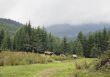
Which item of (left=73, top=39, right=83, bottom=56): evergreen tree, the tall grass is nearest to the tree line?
(left=73, top=39, right=83, bottom=56): evergreen tree

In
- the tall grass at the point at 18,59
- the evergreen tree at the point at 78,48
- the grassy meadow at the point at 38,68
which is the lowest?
the grassy meadow at the point at 38,68

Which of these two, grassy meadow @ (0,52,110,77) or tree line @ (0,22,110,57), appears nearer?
grassy meadow @ (0,52,110,77)

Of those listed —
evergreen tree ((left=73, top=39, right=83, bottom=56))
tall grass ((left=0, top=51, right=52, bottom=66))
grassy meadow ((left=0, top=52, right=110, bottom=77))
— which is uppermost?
evergreen tree ((left=73, top=39, right=83, bottom=56))

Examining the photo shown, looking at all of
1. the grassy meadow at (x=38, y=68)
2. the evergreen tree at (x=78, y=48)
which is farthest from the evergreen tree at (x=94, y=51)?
the grassy meadow at (x=38, y=68)

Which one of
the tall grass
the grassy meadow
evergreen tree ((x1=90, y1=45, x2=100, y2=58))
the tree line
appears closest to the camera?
the grassy meadow

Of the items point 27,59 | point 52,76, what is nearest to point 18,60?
point 27,59

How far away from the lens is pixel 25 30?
97.8 meters

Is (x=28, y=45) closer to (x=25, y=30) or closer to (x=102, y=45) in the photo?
(x=25, y=30)

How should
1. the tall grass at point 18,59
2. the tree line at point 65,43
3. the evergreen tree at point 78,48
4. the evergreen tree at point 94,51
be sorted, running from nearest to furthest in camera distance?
the tall grass at point 18,59 < the evergreen tree at point 94,51 < the tree line at point 65,43 < the evergreen tree at point 78,48

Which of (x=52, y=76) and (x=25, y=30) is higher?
(x=25, y=30)

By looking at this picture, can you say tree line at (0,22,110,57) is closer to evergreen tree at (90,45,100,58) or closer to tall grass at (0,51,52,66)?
evergreen tree at (90,45,100,58)

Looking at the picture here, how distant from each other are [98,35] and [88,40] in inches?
158

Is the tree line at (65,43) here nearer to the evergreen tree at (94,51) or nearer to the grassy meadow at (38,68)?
the evergreen tree at (94,51)

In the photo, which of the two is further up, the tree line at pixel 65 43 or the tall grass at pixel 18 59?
the tree line at pixel 65 43
